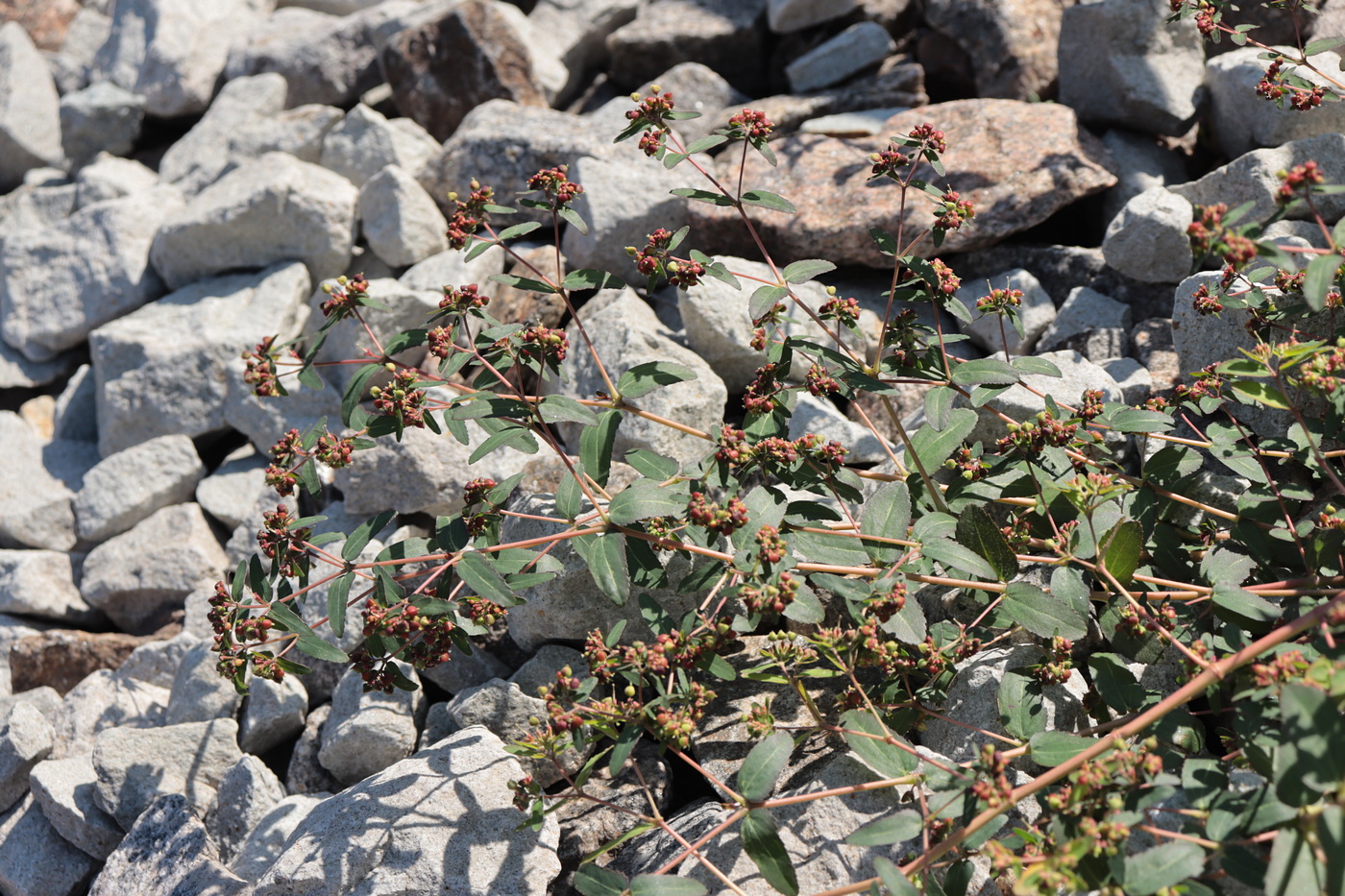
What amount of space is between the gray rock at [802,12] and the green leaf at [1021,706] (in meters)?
4.34

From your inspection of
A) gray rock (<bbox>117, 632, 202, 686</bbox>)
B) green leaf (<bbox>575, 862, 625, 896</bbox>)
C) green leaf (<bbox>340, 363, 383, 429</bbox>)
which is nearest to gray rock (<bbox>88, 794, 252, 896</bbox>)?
gray rock (<bbox>117, 632, 202, 686</bbox>)

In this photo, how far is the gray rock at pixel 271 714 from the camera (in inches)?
152

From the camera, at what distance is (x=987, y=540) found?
113 inches

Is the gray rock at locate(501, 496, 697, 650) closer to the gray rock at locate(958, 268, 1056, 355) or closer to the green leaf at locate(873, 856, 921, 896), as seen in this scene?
the green leaf at locate(873, 856, 921, 896)

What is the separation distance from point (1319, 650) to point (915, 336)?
1.28m

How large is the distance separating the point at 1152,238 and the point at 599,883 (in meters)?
3.16

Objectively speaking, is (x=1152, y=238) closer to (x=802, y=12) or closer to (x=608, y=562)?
(x=608, y=562)

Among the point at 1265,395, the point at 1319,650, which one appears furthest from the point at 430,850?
the point at 1265,395

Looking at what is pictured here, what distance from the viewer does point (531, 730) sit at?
3398 millimetres

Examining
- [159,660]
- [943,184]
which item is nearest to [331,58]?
[159,660]

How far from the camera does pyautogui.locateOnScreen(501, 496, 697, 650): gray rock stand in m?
3.47

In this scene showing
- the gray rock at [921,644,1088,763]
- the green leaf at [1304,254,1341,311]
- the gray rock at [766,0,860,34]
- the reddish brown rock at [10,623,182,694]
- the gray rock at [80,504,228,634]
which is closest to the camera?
the green leaf at [1304,254,1341,311]

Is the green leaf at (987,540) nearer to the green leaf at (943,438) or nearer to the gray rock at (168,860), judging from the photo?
the green leaf at (943,438)

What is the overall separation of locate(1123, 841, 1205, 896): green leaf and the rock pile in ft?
2.62
